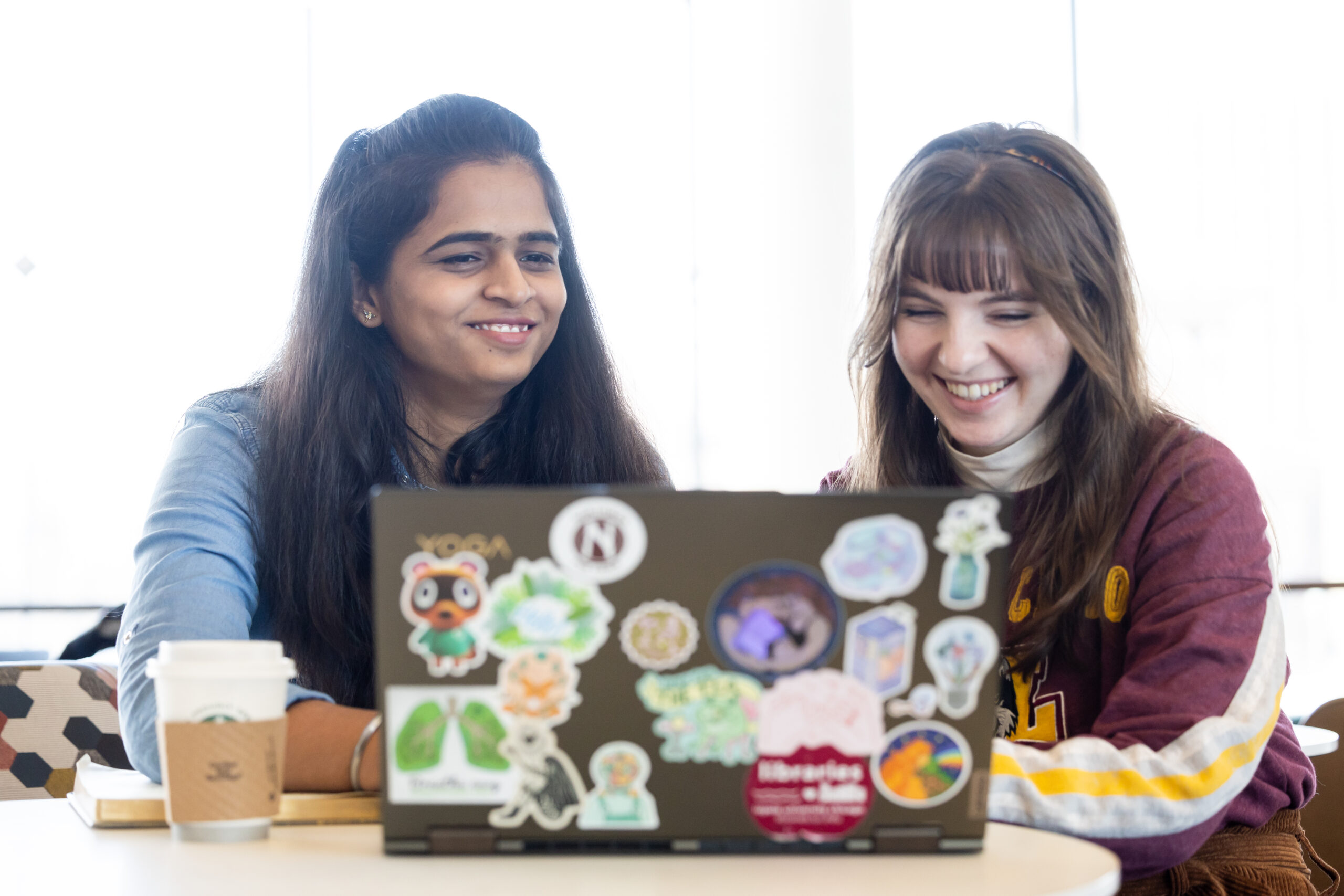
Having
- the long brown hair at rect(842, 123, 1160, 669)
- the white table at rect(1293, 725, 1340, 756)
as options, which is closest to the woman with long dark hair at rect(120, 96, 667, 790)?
the long brown hair at rect(842, 123, 1160, 669)

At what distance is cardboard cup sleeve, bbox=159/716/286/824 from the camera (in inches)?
30.7

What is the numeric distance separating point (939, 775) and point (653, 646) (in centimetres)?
19

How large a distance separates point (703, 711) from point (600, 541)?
0.39ft

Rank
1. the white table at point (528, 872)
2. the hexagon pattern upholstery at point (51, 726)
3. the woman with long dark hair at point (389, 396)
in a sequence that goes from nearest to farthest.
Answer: the white table at point (528, 872) → the woman with long dark hair at point (389, 396) → the hexagon pattern upholstery at point (51, 726)

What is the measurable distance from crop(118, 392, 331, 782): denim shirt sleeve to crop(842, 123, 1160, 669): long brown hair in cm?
74

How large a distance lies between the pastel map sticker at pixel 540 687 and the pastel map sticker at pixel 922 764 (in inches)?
7.3

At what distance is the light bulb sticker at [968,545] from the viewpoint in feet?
2.24

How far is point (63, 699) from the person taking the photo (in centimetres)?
193

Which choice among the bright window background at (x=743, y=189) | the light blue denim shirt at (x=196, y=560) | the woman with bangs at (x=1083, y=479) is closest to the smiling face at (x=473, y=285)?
the light blue denim shirt at (x=196, y=560)

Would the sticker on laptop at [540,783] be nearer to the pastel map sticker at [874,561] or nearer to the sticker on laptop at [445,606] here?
the sticker on laptop at [445,606]

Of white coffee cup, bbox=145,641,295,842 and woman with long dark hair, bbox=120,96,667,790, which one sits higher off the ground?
woman with long dark hair, bbox=120,96,667,790

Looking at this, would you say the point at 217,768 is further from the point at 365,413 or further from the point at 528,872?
the point at 365,413

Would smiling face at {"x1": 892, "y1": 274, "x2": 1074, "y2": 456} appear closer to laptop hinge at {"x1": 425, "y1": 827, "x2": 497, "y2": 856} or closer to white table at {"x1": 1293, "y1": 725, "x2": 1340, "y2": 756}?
white table at {"x1": 1293, "y1": 725, "x2": 1340, "y2": 756}

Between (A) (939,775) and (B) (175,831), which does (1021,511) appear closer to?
(A) (939,775)
